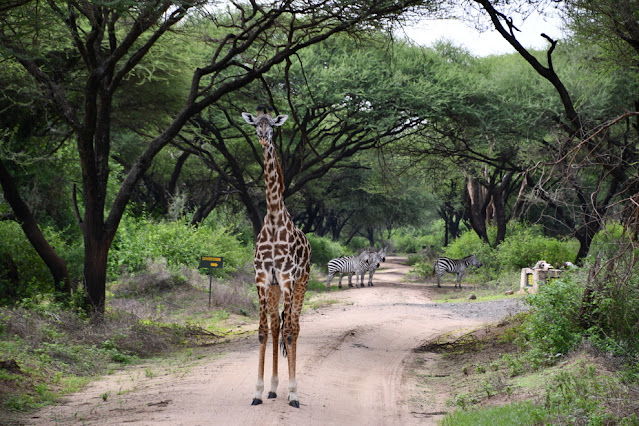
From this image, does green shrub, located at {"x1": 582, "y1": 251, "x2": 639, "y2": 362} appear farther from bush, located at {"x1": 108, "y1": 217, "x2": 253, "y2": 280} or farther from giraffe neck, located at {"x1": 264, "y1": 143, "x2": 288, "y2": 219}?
bush, located at {"x1": 108, "y1": 217, "x2": 253, "y2": 280}

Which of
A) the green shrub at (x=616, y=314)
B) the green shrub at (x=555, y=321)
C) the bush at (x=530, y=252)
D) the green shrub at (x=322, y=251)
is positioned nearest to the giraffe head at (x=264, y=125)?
the green shrub at (x=616, y=314)

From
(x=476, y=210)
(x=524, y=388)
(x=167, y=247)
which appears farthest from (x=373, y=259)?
(x=524, y=388)

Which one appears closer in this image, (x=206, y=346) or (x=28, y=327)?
(x=28, y=327)

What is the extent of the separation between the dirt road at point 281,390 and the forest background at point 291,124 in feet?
8.85

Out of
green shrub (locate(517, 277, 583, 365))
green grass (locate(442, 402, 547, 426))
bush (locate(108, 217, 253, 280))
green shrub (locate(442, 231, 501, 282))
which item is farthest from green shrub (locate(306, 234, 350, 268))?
green grass (locate(442, 402, 547, 426))

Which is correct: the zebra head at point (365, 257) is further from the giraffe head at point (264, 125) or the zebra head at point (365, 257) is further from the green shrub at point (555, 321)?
the giraffe head at point (264, 125)

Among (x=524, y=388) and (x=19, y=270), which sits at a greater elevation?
(x=19, y=270)

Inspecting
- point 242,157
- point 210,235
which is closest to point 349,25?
point 210,235

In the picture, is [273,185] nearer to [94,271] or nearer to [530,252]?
[94,271]

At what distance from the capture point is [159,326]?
13.2m

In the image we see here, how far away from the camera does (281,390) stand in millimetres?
8117

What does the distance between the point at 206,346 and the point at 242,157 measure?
20.0 meters

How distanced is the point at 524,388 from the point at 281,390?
2.90 m

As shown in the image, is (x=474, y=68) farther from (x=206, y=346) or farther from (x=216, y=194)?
(x=206, y=346)
